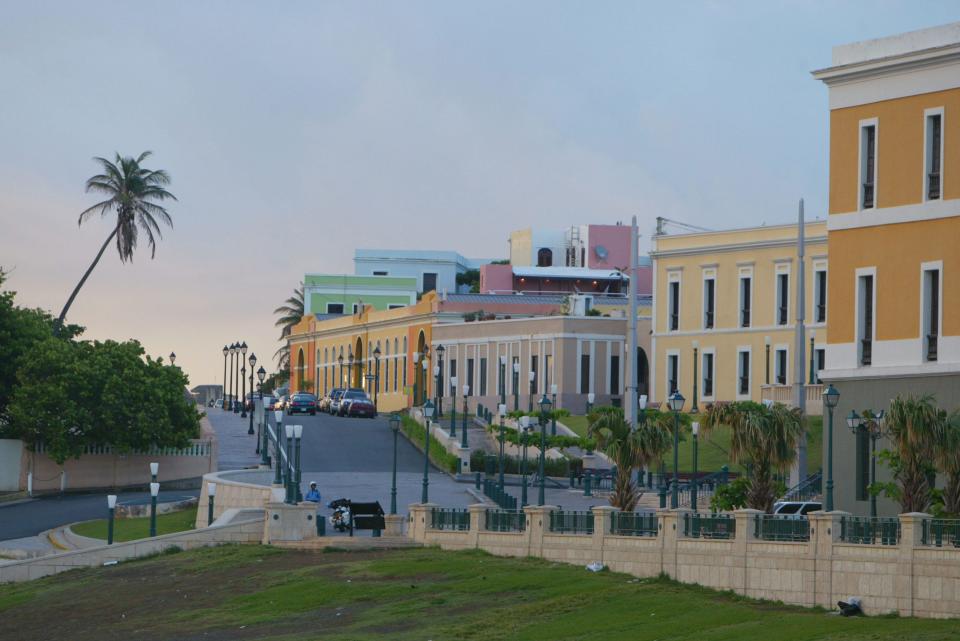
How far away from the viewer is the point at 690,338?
88.8 m

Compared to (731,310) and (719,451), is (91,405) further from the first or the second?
(731,310)

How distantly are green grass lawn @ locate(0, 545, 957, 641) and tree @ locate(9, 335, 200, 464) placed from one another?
23.1m

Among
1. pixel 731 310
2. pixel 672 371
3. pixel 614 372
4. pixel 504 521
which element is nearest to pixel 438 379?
pixel 614 372

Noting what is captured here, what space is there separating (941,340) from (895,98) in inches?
232

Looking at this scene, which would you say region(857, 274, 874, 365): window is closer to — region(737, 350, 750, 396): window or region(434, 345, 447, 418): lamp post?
region(737, 350, 750, 396): window

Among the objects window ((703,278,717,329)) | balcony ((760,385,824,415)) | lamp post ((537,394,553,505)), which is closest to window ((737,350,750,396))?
window ((703,278,717,329))

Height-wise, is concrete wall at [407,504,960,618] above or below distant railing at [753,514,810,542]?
below

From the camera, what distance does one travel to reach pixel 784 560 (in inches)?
1415

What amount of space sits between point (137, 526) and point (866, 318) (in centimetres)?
2420

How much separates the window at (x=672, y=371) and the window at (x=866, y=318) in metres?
43.3

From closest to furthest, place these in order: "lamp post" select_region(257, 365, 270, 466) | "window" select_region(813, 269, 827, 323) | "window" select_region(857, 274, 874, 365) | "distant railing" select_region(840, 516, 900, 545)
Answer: "distant railing" select_region(840, 516, 900, 545), "window" select_region(857, 274, 874, 365), "lamp post" select_region(257, 365, 270, 466), "window" select_region(813, 269, 827, 323)

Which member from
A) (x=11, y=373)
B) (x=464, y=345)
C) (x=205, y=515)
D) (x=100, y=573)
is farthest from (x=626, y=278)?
(x=100, y=573)

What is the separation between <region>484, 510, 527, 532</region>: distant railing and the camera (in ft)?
147

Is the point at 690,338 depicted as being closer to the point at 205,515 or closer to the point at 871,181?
the point at 205,515
